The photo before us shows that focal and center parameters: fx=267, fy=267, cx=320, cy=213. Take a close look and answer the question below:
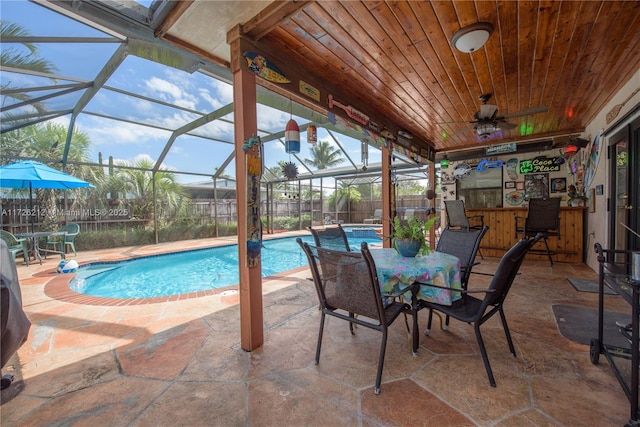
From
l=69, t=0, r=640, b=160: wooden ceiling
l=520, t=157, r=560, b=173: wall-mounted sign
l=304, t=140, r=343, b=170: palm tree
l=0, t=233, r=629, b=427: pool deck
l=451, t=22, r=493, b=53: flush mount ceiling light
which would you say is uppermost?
l=304, t=140, r=343, b=170: palm tree

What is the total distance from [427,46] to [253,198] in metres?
2.05

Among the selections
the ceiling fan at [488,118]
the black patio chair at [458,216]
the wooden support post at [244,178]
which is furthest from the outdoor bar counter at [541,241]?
the wooden support post at [244,178]

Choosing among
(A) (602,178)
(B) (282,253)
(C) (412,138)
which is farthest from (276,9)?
(B) (282,253)

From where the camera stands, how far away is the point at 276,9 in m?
1.80

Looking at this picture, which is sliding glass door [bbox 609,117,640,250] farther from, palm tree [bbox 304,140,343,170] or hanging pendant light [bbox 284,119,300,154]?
palm tree [bbox 304,140,343,170]

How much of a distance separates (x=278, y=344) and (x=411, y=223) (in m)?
1.42

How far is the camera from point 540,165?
6.11m

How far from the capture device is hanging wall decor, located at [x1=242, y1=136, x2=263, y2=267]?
202 cm

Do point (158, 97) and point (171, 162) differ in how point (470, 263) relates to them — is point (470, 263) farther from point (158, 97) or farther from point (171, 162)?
point (171, 162)

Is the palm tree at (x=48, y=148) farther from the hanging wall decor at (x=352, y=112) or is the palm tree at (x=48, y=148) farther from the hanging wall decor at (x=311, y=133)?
the hanging wall decor at (x=352, y=112)

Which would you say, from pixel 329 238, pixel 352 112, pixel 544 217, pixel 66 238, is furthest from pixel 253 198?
pixel 66 238

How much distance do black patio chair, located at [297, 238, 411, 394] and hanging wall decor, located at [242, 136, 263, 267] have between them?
51cm

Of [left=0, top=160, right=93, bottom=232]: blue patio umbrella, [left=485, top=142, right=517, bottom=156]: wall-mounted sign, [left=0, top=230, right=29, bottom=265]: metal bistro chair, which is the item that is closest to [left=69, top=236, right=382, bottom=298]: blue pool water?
[left=0, top=230, right=29, bottom=265]: metal bistro chair

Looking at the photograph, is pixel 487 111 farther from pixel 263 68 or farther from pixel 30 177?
pixel 30 177
